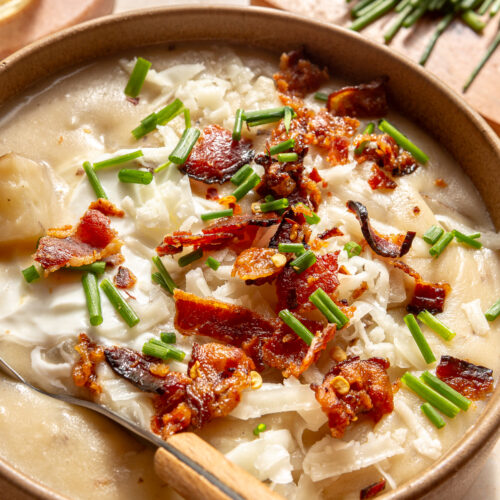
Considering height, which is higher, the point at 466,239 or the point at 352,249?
the point at 466,239

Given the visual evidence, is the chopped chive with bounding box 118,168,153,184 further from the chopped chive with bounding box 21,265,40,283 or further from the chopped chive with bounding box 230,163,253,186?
the chopped chive with bounding box 21,265,40,283

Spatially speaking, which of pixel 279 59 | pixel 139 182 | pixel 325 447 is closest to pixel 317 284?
pixel 325 447

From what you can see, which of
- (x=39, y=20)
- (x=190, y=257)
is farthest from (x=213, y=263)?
(x=39, y=20)

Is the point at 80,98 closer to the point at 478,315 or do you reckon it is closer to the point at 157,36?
the point at 157,36

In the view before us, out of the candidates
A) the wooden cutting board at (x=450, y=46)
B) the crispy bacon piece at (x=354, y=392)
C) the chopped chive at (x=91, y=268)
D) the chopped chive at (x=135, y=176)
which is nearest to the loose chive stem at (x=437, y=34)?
the wooden cutting board at (x=450, y=46)

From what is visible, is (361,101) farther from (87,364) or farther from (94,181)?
(87,364)
